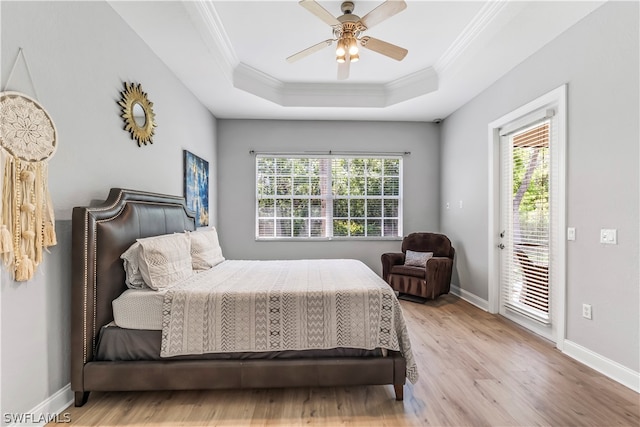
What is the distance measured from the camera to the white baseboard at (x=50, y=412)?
161cm

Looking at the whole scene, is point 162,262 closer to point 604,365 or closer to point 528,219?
point 604,365

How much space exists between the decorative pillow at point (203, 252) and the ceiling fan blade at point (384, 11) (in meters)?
2.31

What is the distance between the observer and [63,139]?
1.87 metres

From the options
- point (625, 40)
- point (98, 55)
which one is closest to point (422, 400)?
point (625, 40)

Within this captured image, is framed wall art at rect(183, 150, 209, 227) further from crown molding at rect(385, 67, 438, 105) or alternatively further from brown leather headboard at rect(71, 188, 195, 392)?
crown molding at rect(385, 67, 438, 105)

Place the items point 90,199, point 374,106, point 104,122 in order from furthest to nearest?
point 374,106, point 104,122, point 90,199

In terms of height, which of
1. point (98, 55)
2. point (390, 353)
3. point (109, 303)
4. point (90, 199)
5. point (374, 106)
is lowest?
point (390, 353)

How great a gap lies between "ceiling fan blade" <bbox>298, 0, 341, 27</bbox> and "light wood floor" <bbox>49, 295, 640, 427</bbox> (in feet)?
8.45

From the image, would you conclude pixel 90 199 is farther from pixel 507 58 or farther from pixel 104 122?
pixel 507 58

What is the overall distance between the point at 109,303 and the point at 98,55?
167 centimetres

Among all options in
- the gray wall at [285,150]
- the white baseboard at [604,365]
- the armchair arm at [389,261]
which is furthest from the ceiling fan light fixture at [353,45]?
the white baseboard at [604,365]

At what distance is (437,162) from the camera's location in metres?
5.17

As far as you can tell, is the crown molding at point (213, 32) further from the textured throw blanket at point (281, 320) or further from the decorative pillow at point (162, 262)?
the textured throw blanket at point (281, 320)

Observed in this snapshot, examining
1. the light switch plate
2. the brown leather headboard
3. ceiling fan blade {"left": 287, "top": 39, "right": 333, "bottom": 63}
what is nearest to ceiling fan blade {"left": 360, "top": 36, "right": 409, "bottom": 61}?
ceiling fan blade {"left": 287, "top": 39, "right": 333, "bottom": 63}
